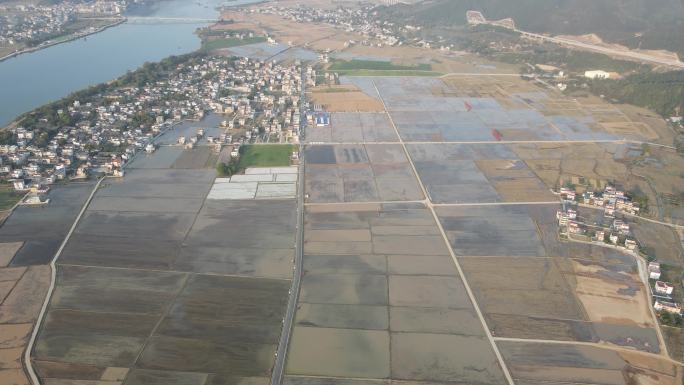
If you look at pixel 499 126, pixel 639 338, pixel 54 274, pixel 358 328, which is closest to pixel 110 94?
pixel 54 274

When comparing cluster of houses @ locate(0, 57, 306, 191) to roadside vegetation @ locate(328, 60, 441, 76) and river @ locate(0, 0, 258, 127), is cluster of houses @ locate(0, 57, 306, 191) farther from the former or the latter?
river @ locate(0, 0, 258, 127)

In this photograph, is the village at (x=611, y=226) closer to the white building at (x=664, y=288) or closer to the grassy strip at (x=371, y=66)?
the white building at (x=664, y=288)

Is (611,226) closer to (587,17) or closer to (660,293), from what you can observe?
(660,293)


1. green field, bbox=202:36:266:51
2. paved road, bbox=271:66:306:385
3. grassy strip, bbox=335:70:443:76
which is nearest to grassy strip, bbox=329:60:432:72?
grassy strip, bbox=335:70:443:76

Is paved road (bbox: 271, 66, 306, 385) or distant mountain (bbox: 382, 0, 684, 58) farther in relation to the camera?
distant mountain (bbox: 382, 0, 684, 58)

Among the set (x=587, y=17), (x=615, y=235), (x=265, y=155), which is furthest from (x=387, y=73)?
(x=587, y=17)

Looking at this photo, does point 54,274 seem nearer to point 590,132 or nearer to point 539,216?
point 539,216
